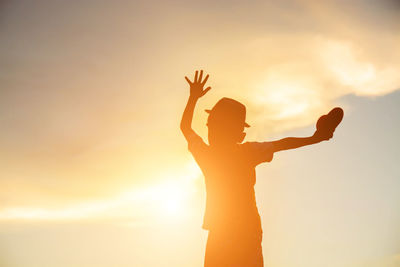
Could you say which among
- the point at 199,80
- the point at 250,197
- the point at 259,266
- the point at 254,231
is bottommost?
the point at 259,266

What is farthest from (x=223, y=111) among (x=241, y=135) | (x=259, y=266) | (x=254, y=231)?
(x=259, y=266)

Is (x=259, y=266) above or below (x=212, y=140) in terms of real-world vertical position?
below

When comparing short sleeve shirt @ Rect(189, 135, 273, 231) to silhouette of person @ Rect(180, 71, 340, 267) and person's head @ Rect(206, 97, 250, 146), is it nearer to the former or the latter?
silhouette of person @ Rect(180, 71, 340, 267)

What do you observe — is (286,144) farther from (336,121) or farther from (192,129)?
(192,129)

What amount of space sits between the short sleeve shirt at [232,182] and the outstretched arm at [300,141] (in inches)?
5.6

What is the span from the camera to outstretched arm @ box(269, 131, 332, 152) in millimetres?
5770

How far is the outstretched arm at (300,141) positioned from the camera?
5.77 metres

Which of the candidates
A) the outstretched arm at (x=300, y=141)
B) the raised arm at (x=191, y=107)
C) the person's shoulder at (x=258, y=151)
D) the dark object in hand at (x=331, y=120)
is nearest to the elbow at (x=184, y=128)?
the raised arm at (x=191, y=107)

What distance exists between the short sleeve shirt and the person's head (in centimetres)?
12

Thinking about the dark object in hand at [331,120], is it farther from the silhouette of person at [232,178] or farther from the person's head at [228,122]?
the person's head at [228,122]

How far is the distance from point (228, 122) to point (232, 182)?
76 centimetres

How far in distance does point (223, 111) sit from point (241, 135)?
0.39m

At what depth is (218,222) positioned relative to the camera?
580 centimetres

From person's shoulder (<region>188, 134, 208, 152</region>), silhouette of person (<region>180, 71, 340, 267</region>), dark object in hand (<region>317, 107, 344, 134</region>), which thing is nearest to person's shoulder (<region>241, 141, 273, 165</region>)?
silhouette of person (<region>180, 71, 340, 267</region>)
